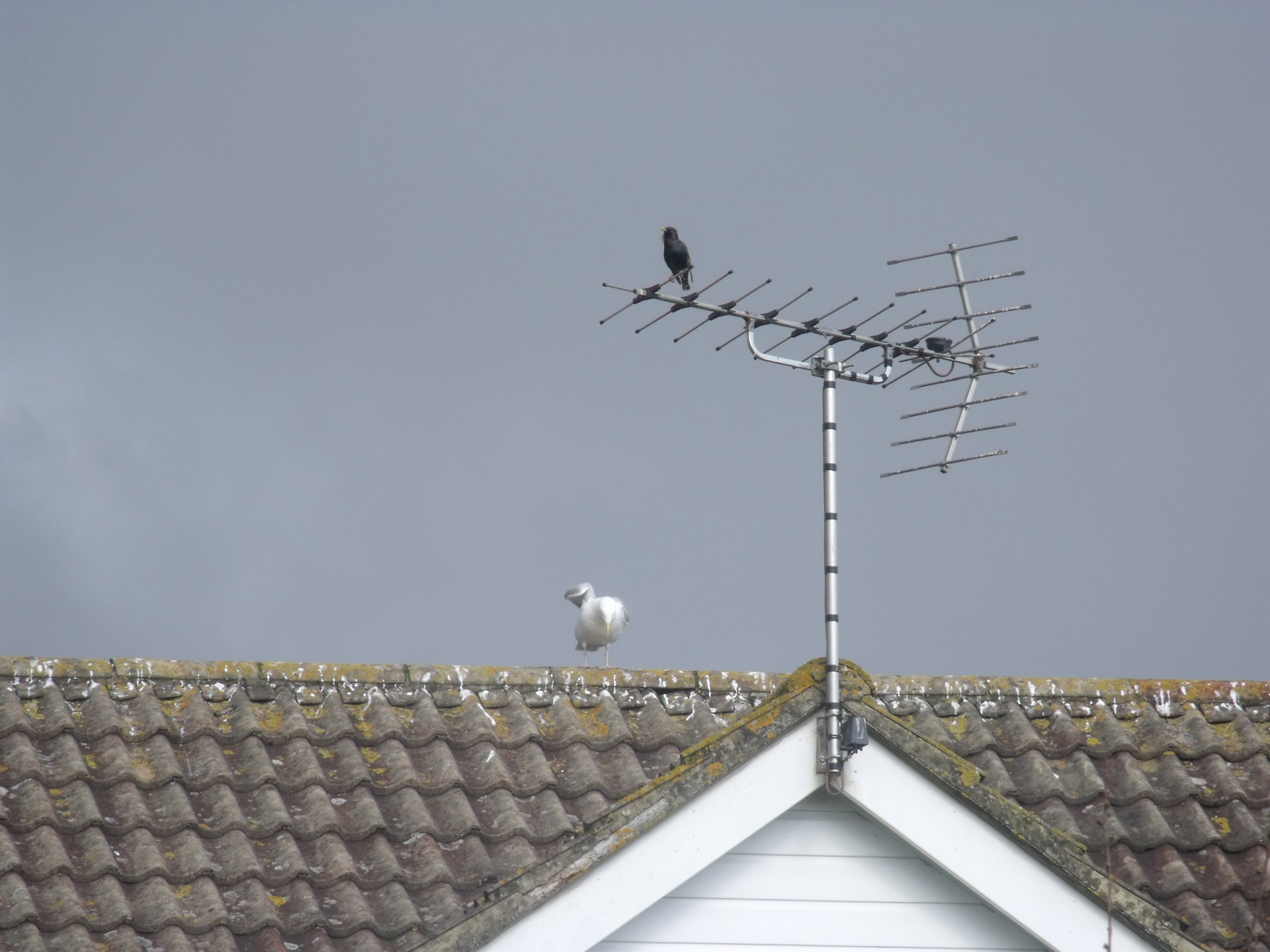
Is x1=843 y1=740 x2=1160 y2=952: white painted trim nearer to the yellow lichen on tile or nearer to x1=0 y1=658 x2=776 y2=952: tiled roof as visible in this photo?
x1=0 y1=658 x2=776 y2=952: tiled roof

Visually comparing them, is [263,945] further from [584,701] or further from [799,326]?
[799,326]

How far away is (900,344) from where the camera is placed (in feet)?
22.5

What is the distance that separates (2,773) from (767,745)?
367 cm

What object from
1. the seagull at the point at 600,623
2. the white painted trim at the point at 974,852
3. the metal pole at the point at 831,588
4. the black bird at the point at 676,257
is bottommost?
the seagull at the point at 600,623

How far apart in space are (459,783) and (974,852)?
264cm

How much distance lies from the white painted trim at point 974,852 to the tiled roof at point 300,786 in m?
1.37

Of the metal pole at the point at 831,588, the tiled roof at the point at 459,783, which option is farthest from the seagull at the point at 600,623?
the metal pole at the point at 831,588

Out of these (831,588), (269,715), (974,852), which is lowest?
(269,715)

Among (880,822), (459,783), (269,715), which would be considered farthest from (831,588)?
(269,715)

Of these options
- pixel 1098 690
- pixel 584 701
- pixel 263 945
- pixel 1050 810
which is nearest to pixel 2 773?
pixel 263 945

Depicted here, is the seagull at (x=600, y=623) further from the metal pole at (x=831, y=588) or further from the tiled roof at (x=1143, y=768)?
the metal pole at (x=831, y=588)

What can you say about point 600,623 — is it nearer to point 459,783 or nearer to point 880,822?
point 459,783

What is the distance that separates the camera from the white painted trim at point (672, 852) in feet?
16.6

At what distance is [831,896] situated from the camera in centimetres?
566
